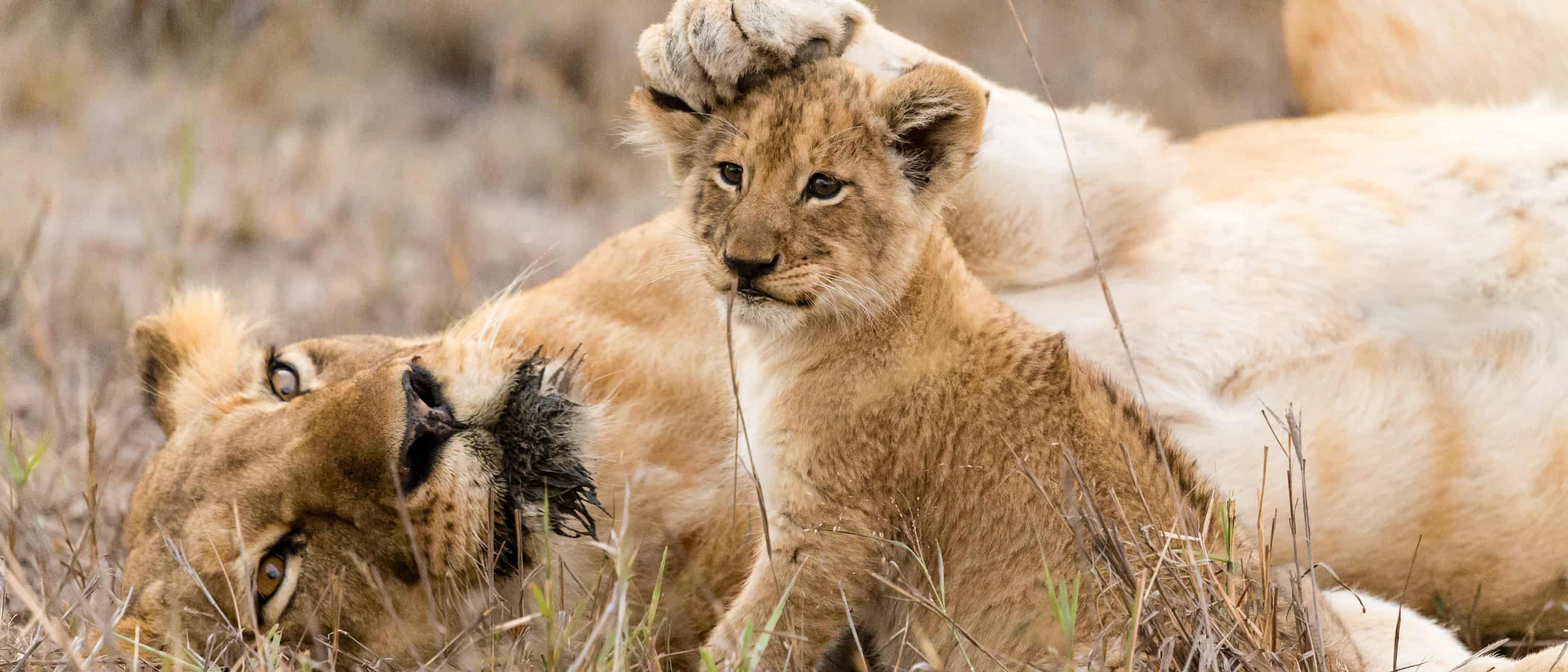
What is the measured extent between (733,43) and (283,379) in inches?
43.8

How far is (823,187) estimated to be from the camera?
1.95 meters

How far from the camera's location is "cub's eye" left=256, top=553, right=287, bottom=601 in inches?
83.1

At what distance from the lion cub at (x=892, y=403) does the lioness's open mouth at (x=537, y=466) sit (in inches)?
12.7

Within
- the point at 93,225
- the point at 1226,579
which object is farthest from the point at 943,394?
the point at 93,225

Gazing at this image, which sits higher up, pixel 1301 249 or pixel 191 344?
pixel 1301 249

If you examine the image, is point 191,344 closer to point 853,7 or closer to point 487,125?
point 853,7

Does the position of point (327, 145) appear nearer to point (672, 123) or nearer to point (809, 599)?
point (672, 123)

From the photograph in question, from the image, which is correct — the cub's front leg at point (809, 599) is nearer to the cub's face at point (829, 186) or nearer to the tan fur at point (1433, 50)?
the cub's face at point (829, 186)

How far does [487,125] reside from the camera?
661cm

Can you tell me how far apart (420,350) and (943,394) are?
0.95 metres

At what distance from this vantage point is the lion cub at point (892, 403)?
6.22ft

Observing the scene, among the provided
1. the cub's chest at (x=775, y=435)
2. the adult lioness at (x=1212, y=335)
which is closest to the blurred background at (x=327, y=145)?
the adult lioness at (x=1212, y=335)

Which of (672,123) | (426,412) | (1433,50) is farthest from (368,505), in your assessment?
(1433,50)

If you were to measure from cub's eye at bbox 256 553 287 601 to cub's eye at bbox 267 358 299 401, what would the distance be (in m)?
0.44
